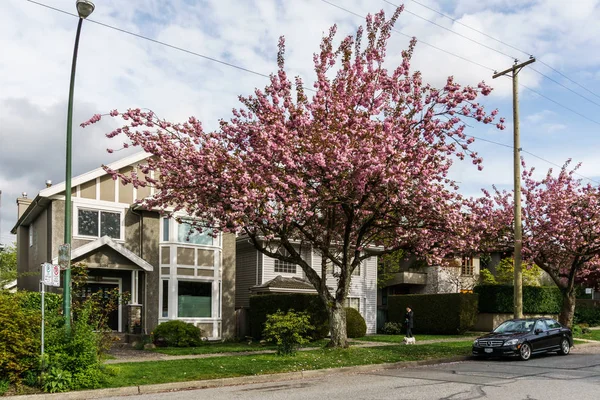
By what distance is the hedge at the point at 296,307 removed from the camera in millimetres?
26922

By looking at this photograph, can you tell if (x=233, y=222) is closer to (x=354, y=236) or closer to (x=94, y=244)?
(x=354, y=236)

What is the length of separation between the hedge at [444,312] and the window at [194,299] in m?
11.9

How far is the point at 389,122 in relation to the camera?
17719 mm

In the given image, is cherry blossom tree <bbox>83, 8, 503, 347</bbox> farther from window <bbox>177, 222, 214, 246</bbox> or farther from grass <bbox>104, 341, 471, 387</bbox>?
window <bbox>177, 222, 214, 246</bbox>

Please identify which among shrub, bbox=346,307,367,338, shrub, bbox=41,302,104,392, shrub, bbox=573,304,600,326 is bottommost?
shrub, bbox=573,304,600,326

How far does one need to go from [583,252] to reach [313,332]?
12.6 meters

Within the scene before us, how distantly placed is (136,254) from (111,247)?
201 centimetres

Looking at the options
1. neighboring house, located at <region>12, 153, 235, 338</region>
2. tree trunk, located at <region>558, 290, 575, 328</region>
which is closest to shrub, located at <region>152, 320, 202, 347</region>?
neighboring house, located at <region>12, 153, 235, 338</region>

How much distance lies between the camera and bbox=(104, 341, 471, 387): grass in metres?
14.3

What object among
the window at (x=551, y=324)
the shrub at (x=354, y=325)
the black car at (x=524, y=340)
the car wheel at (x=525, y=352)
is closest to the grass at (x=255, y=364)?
the black car at (x=524, y=340)

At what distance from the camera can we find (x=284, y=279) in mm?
31609

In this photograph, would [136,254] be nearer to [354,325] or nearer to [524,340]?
[354,325]

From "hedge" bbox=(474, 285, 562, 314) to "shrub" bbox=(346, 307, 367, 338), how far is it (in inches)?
309

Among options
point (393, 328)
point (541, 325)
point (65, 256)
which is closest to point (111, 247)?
point (65, 256)
